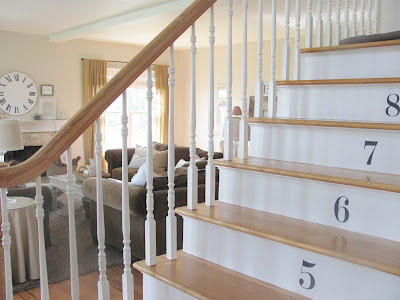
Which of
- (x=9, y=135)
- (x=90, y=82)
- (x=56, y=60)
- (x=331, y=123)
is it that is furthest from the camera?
(x=90, y=82)

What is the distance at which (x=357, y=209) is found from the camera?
160 centimetres

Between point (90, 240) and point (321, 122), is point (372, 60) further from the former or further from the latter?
point (90, 240)

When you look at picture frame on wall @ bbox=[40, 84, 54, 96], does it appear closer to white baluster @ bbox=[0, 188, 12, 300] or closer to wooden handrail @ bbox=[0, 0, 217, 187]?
wooden handrail @ bbox=[0, 0, 217, 187]

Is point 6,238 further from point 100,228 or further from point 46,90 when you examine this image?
point 46,90

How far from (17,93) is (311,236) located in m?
7.23

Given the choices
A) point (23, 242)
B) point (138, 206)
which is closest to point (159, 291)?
point (138, 206)

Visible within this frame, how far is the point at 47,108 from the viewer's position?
793 centimetres

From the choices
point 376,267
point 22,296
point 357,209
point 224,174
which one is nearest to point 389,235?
point 357,209

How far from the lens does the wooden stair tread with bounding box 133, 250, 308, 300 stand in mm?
1556

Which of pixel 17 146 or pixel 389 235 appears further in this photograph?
pixel 17 146

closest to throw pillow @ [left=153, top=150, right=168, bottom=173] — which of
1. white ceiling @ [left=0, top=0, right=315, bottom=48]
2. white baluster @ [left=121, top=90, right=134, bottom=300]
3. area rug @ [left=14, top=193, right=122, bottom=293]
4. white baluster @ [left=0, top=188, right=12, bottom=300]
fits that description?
area rug @ [left=14, top=193, right=122, bottom=293]

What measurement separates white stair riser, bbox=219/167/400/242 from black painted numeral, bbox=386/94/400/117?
1.65ft

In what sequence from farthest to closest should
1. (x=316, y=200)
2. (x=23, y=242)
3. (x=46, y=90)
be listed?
(x=46, y=90), (x=23, y=242), (x=316, y=200)

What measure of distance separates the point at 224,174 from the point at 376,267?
872 millimetres
